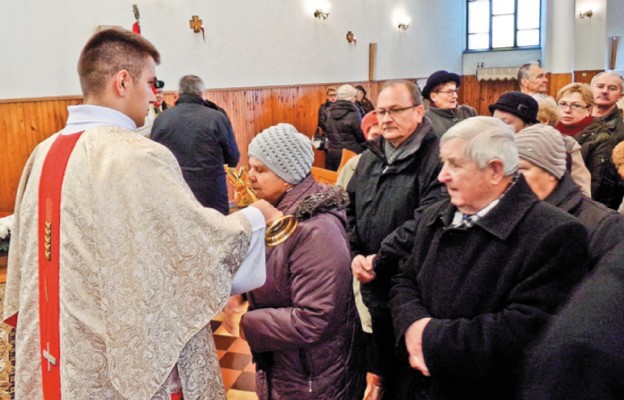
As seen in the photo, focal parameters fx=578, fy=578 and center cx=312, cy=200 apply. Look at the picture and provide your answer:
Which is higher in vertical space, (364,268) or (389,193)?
(389,193)

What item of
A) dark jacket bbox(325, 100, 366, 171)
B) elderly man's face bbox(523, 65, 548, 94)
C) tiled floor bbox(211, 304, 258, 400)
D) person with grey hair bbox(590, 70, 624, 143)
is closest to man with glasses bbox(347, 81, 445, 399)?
tiled floor bbox(211, 304, 258, 400)

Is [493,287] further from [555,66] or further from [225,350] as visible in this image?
[555,66]


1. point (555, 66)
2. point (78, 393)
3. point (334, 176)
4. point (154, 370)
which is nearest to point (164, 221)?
point (154, 370)

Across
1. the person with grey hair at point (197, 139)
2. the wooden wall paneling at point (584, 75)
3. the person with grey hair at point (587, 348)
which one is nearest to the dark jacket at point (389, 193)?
the person with grey hair at point (587, 348)

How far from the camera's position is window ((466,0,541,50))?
622 inches

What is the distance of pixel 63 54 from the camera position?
5766mm

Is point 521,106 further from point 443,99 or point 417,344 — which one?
point 417,344

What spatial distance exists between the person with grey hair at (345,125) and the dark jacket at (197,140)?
226cm

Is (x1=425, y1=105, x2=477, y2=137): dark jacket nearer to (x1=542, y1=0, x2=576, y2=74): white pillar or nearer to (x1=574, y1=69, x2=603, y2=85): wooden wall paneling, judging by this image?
(x1=542, y1=0, x2=576, y2=74): white pillar

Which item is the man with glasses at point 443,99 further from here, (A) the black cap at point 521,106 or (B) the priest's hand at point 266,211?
(B) the priest's hand at point 266,211

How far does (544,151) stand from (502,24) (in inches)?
611

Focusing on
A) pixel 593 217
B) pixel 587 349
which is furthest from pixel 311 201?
pixel 587 349

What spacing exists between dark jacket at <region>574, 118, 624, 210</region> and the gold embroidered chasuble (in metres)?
→ 2.71

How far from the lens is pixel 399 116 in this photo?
2705 mm
